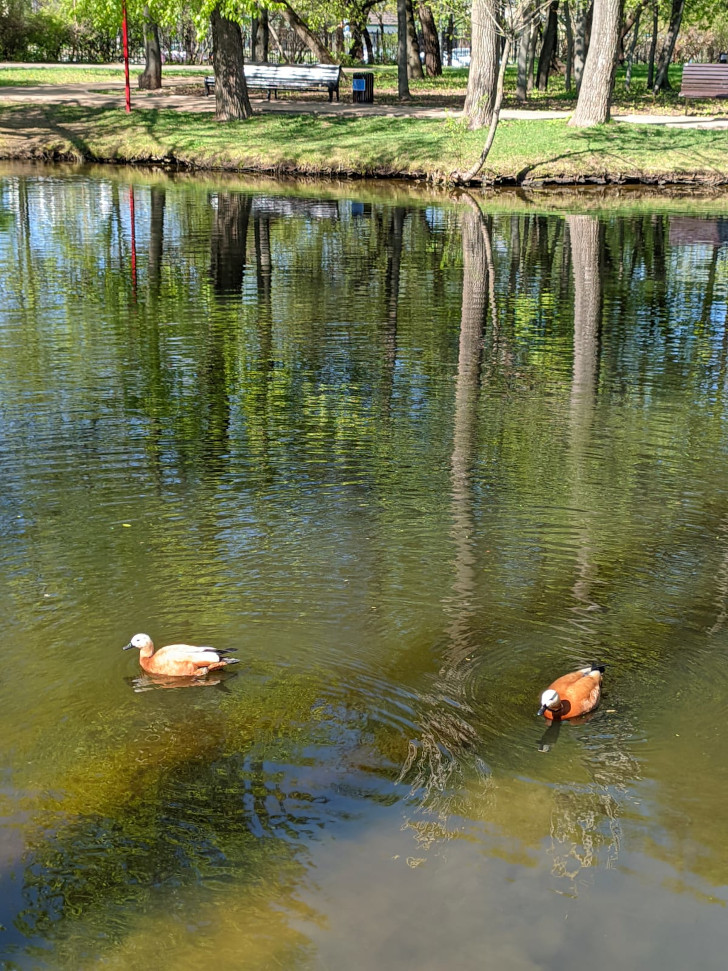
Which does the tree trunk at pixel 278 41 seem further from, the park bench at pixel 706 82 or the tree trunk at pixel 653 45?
the park bench at pixel 706 82

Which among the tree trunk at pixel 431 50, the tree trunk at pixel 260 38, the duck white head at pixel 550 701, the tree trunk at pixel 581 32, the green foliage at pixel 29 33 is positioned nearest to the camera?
the duck white head at pixel 550 701

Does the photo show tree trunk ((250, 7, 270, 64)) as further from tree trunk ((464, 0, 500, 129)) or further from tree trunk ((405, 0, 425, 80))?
tree trunk ((464, 0, 500, 129))

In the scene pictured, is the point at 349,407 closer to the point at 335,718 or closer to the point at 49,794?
the point at 335,718

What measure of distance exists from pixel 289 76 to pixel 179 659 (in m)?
33.0

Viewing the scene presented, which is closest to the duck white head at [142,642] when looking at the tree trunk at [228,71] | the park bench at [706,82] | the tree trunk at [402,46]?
the tree trunk at [228,71]

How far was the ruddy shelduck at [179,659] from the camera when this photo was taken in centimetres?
554

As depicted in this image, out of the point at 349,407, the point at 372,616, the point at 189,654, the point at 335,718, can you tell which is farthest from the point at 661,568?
the point at 349,407

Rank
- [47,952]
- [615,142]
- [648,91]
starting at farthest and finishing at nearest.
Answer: [648,91] → [615,142] → [47,952]

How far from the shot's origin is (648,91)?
40.5 meters

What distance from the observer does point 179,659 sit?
18.3ft

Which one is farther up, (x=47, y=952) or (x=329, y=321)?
(x=329, y=321)

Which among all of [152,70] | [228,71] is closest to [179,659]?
[228,71]

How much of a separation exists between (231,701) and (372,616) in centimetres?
113

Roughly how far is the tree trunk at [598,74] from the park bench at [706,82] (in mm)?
8845
